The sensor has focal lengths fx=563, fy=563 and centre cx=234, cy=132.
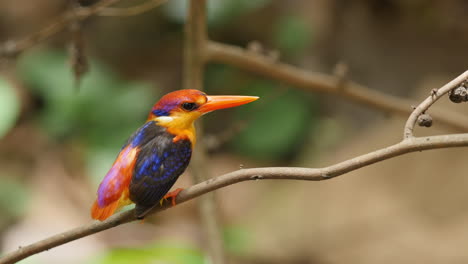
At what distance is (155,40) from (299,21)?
1.04 meters

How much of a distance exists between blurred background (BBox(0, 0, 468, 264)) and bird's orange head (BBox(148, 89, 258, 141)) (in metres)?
1.41

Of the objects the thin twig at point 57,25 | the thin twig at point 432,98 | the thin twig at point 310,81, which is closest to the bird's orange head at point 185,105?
the thin twig at point 432,98

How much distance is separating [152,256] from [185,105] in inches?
59.3

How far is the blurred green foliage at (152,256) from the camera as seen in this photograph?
2.37 meters

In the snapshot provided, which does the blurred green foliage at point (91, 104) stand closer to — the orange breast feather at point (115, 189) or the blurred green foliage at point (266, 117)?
the blurred green foliage at point (266, 117)

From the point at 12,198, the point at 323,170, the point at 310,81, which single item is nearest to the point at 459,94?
the point at 323,170

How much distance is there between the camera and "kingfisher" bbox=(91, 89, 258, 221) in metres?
1.06

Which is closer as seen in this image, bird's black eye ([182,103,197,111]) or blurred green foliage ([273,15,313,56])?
bird's black eye ([182,103,197,111])

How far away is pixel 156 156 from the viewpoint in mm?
1092

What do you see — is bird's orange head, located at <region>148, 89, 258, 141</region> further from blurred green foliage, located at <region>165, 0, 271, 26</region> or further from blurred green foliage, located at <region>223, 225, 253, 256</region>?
blurred green foliage, located at <region>165, 0, 271, 26</region>

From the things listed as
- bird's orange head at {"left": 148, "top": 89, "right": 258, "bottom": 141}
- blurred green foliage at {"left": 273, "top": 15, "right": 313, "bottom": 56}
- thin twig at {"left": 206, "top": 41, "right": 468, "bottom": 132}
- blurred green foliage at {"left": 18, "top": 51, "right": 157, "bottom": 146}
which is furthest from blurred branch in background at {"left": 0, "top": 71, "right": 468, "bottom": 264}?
blurred green foliage at {"left": 273, "top": 15, "right": 313, "bottom": 56}

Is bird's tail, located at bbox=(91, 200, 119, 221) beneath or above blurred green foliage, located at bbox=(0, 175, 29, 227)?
beneath

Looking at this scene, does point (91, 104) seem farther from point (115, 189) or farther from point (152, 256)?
point (115, 189)

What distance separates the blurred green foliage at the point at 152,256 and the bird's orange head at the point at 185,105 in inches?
54.4
